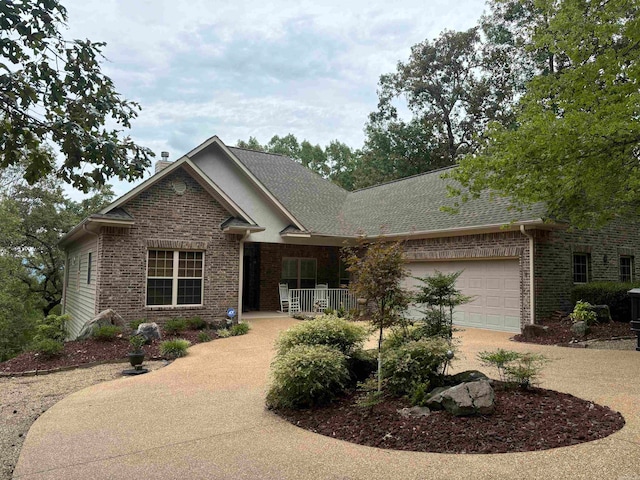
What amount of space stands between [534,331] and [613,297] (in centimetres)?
323

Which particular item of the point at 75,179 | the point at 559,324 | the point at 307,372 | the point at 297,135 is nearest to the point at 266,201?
the point at 559,324

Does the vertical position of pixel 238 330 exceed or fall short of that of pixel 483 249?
it falls short

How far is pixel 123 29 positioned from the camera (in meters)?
5.58

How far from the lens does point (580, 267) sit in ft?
46.2

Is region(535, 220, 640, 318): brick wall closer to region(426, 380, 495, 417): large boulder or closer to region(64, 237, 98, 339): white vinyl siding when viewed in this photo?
region(426, 380, 495, 417): large boulder

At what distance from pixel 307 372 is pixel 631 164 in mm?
8724

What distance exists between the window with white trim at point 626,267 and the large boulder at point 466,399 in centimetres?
1343

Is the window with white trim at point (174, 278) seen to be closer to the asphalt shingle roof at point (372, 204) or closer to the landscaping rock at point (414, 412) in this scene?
the asphalt shingle roof at point (372, 204)

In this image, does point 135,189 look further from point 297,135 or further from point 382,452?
point 297,135

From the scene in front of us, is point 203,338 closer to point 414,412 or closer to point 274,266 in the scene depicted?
point 274,266

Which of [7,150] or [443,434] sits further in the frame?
[443,434]

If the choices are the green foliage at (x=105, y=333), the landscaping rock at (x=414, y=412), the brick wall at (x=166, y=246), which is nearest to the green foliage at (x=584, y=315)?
the landscaping rock at (x=414, y=412)

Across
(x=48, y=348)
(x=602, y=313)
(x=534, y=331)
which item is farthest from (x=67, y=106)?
(x=602, y=313)

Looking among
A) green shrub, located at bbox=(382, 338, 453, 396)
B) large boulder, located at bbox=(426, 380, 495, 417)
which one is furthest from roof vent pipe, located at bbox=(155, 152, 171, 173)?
large boulder, located at bbox=(426, 380, 495, 417)
